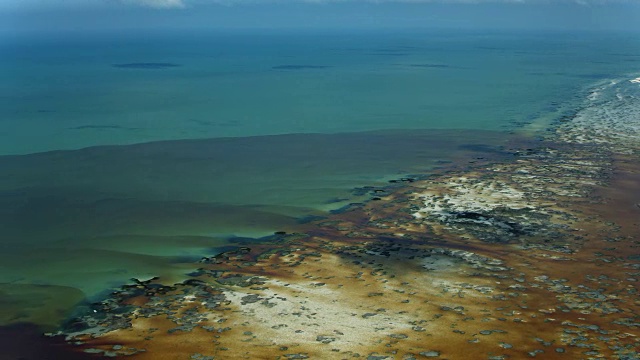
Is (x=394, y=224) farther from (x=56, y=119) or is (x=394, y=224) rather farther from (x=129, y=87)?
(x=129, y=87)

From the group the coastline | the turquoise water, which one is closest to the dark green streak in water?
the turquoise water

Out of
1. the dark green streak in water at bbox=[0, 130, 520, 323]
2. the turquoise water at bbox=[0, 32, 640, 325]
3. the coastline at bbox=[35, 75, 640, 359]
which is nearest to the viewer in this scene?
the coastline at bbox=[35, 75, 640, 359]

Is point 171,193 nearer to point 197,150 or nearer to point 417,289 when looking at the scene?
point 197,150

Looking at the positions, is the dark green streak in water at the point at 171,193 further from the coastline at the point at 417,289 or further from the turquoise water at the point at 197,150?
the coastline at the point at 417,289

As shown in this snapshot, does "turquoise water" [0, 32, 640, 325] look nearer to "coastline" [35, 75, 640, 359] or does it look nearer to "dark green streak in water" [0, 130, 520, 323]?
"dark green streak in water" [0, 130, 520, 323]

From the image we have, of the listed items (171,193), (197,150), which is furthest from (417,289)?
(197,150)

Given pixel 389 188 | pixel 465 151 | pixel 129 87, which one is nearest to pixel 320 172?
pixel 389 188
